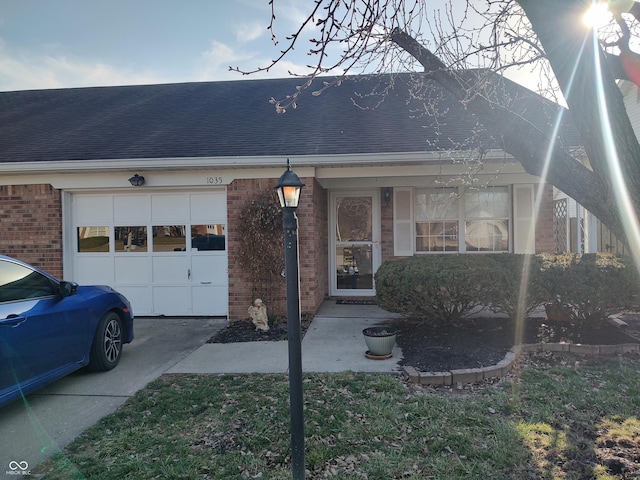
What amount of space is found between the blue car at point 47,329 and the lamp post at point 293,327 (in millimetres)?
2545

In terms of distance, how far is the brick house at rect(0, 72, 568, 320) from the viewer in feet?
23.2

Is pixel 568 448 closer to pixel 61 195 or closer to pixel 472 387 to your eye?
pixel 472 387

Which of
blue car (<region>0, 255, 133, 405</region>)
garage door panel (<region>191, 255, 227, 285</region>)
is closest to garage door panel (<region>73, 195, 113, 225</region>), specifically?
garage door panel (<region>191, 255, 227, 285</region>)

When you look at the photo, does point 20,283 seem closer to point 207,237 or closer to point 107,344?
point 107,344

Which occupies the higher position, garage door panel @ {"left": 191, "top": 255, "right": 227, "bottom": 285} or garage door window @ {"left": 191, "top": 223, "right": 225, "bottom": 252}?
garage door window @ {"left": 191, "top": 223, "right": 225, "bottom": 252}

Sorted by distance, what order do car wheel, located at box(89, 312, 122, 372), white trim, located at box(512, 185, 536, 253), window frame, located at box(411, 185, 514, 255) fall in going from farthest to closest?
window frame, located at box(411, 185, 514, 255) → white trim, located at box(512, 185, 536, 253) → car wheel, located at box(89, 312, 122, 372)

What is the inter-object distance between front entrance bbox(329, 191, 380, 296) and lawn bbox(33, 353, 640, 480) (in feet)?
14.8

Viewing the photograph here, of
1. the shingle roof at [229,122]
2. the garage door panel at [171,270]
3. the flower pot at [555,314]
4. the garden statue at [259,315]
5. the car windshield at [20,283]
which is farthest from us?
Result: the garage door panel at [171,270]

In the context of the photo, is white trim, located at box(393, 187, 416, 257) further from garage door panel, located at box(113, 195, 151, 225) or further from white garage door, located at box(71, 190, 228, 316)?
garage door panel, located at box(113, 195, 151, 225)

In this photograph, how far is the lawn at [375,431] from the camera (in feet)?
9.24

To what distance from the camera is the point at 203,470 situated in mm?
2832

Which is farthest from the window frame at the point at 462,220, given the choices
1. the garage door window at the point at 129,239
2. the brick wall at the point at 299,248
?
the garage door window at the point at 129,239

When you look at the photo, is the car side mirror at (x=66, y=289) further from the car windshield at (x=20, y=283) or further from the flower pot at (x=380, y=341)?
the flower pot at (x=380, y=341)

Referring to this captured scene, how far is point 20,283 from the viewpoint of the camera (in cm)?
393
